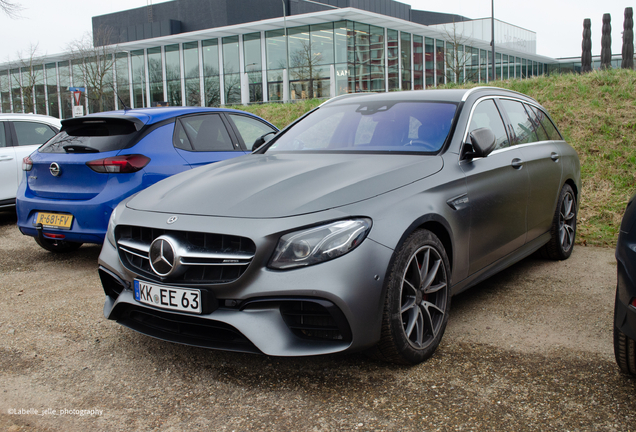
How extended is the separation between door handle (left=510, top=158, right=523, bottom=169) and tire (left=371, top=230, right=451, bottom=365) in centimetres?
135

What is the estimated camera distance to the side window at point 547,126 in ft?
16.9

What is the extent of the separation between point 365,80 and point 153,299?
3167 centimetres

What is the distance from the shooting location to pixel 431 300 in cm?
310

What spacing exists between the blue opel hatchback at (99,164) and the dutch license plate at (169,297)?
212 centimetres

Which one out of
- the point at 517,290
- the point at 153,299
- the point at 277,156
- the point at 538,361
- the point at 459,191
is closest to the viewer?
the point at 153,299

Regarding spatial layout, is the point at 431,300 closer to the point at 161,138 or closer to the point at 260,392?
the point at 260,392

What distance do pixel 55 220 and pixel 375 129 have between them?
3.14 metres

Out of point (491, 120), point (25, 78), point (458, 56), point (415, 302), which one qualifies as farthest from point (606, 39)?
point (25, 78)

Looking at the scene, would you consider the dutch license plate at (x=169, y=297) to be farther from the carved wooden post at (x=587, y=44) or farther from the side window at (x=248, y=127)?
the carved wooden post at (x=587, y=44)

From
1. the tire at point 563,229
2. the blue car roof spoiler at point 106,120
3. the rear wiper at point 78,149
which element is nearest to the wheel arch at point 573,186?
the tire at point 563,229

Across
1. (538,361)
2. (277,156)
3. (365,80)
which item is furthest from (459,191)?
(365,80)

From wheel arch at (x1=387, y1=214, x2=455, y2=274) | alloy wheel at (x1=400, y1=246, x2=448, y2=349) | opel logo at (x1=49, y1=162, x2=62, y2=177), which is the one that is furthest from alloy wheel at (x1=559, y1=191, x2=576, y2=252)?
opel logo at (x1=49, y1=162, x2=62, y2=177)

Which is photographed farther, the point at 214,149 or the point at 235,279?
the point at 214,149

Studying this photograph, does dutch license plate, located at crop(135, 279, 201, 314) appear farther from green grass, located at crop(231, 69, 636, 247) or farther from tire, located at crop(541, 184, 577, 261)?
green grass, located at crop(231, 69, 636, 247)
